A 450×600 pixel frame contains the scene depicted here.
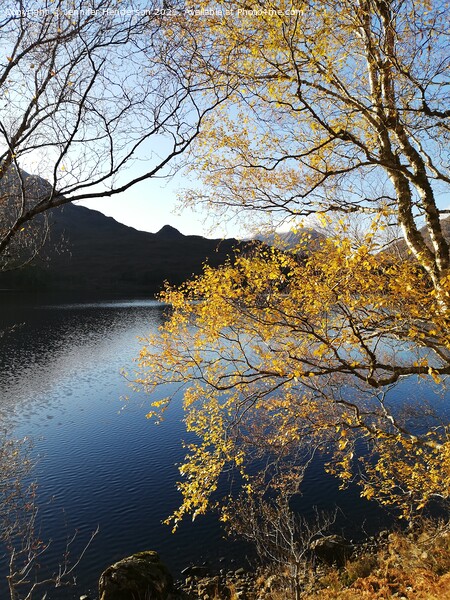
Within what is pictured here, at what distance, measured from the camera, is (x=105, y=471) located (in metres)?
19.6

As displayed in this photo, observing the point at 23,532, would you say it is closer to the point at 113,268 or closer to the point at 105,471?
the point at 105,471

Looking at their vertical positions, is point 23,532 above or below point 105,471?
above

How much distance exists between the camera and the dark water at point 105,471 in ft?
48.8

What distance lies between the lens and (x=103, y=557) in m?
14.2

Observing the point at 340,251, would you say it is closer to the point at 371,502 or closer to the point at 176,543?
the point at 176,543

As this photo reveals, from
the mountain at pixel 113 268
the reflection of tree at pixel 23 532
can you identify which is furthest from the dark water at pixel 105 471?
the mountain at pixel 113 268

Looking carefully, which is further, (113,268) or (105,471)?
(113,268)

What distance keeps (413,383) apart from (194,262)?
152 meters

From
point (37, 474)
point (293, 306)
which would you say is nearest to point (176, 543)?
point (37, 474)

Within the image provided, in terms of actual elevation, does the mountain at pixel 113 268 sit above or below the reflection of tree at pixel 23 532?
above

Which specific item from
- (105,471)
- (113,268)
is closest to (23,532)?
(105,471)

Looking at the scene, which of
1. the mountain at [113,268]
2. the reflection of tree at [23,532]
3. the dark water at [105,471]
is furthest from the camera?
the mountain at [113,268]

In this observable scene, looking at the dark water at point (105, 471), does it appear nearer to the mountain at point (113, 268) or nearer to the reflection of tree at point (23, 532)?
the reflection of tree at point (23, 532)

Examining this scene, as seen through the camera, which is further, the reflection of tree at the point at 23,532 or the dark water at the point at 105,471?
the dark water at the point at 105,471
